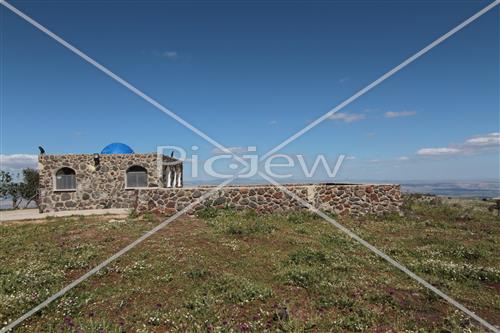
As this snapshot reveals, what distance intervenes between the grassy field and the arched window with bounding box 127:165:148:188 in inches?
491

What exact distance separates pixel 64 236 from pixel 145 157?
1382 centimetres

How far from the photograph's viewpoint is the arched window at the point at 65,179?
26.9 metres

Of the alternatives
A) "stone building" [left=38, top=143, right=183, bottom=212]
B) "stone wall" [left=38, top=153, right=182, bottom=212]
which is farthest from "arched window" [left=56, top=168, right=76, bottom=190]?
"stone wall" [left=38, top=153, right=182, bottom=212]

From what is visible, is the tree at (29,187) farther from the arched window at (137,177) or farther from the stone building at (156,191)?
the arched window at (137,177)

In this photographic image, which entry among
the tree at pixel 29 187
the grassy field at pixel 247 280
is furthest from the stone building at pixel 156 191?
the tree at pixel 29 187

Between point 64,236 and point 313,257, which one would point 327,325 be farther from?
point 64,236

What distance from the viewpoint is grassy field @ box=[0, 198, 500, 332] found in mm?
6383

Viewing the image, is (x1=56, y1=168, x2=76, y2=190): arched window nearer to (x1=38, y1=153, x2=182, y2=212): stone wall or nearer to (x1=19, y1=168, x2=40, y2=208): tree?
(x1=38, y1=153, x2=182, y2=212): stone wall

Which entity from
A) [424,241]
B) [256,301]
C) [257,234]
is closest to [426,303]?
[256,301]

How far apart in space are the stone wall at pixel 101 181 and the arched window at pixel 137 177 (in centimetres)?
33

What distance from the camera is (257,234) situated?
Result: 13.9m

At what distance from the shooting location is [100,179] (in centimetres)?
2703

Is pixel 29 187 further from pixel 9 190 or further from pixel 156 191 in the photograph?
pixel 156 191

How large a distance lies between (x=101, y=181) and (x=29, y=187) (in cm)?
1904
